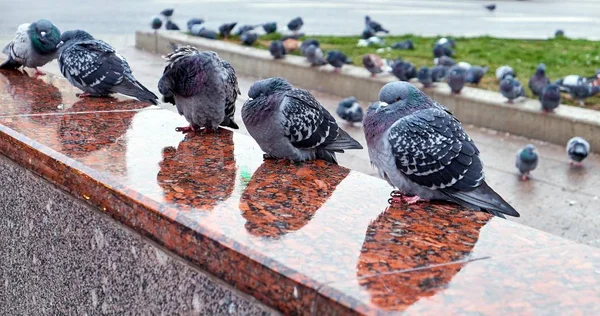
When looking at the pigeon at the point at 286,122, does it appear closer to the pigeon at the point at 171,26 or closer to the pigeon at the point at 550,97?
the pigeon at the point at 550,97

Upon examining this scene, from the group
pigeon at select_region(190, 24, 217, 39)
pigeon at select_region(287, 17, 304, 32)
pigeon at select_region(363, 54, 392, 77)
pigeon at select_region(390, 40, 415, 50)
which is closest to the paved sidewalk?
pigeon at select_region(363, 54, 392, 77)

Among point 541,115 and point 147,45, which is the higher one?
point 541,115

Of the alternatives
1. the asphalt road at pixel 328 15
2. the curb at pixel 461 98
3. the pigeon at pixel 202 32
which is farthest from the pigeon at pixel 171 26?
the curb at pixel 461 98

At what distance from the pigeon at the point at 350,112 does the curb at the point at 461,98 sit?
108cm

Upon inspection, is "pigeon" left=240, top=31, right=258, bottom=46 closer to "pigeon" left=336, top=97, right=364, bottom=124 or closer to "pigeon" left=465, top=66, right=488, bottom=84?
"pigeon" left=465, top=66, right=488, bottom=84

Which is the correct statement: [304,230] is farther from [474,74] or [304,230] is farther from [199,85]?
[474,74]

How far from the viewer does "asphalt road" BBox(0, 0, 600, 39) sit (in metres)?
15.1

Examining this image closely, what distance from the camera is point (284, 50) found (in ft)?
36.7

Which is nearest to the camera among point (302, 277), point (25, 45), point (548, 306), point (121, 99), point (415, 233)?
point (548, 306)

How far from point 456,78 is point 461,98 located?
222mm

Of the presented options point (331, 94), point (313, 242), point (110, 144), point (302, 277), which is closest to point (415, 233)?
point (313, 242)

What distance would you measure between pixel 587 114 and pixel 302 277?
642 centimetres

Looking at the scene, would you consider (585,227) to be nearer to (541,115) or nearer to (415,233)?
(541,115)

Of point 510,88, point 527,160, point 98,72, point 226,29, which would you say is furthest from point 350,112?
point 226,29
